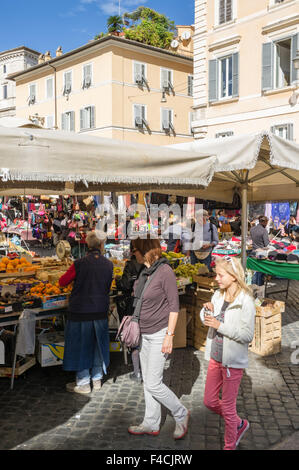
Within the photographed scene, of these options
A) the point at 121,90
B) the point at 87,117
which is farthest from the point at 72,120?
the point at 121,90

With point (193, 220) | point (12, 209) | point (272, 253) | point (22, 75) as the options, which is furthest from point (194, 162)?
point (22, 75)

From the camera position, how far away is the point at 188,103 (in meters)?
32.2

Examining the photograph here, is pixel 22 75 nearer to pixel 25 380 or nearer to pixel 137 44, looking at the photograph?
pixel 137 44

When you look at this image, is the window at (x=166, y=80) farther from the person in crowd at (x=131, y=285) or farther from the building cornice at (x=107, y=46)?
the person in crowd at (x=131, y=285)

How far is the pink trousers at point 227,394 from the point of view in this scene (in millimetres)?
3254

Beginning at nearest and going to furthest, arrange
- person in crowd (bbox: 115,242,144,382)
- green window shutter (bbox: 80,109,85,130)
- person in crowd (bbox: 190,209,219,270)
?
person in crowd (bbox: 115,242,144,382) < person in crowd (bbox: 190,209,219,270) < green window shutter (bbox: 80,109,85,130)

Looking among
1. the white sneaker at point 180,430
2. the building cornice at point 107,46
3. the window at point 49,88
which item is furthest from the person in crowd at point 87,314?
the window at point 49,88

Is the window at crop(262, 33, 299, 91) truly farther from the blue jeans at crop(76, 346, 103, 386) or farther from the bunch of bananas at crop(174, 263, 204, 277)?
the blue jeans at crop(76, 346, 103, 386)

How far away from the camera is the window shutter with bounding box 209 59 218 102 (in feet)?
63.6

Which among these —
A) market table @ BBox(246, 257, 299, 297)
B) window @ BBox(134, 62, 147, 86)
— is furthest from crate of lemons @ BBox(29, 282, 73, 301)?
window @ BBox(134, 62, 147, 86)

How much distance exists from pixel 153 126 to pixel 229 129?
12215 millimetres

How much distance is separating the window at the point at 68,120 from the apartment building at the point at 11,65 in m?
23.1

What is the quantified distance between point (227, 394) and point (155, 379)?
0.60 meters

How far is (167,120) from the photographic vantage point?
31062mm
